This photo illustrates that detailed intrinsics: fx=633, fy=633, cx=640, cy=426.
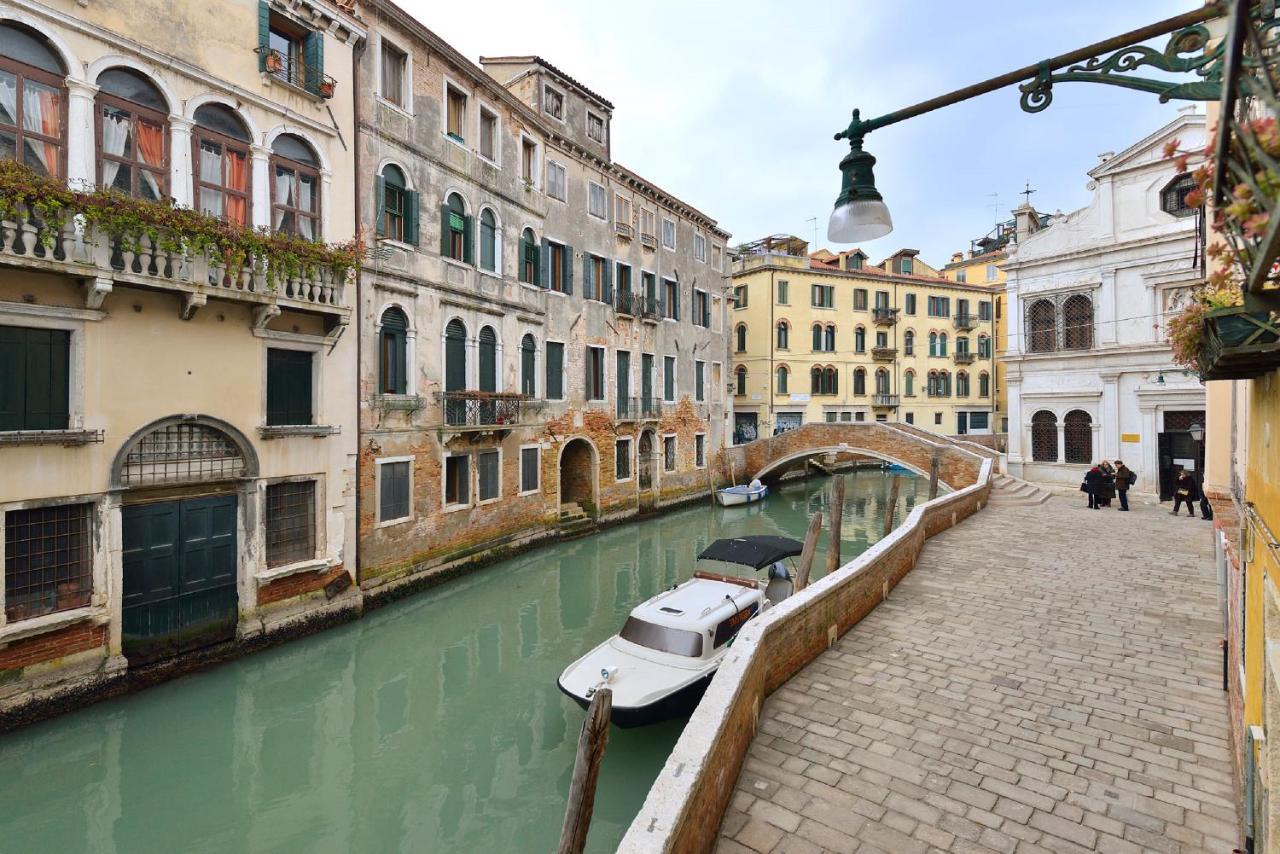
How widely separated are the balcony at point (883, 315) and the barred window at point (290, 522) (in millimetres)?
28962

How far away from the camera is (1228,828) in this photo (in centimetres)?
394

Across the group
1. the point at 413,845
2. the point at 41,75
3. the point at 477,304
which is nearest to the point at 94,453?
the point at 41,75

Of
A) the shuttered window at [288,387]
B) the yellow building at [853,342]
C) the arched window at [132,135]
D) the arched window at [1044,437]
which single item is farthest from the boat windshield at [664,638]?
the yellow building at [853,342]

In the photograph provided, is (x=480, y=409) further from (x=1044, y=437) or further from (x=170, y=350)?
(x=1044, y=437)

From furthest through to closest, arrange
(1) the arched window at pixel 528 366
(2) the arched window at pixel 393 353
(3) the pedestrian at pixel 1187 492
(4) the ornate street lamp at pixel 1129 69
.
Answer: (1) the arched window at pixel 528 366, (3) the pedestrian at pixel 1187 492, (2) the arched window at pixel 393 353, (4) the ornate street lamp at pixel 1129 69

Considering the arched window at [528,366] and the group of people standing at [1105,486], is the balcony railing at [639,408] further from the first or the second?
the group of people standing at [1105,486]

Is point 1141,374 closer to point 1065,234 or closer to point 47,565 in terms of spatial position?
point 1065,234

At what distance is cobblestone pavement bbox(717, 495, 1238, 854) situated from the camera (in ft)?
13.1

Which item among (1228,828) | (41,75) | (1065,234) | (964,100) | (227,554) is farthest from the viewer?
(1065,234)

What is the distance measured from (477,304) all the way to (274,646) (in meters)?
7.82

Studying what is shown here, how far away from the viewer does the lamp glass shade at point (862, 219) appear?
352 centimetres

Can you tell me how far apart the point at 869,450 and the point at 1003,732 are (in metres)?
19.1

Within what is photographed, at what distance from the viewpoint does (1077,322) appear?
1916cm

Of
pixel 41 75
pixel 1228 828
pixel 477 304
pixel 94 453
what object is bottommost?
A: pixel 1228 828
